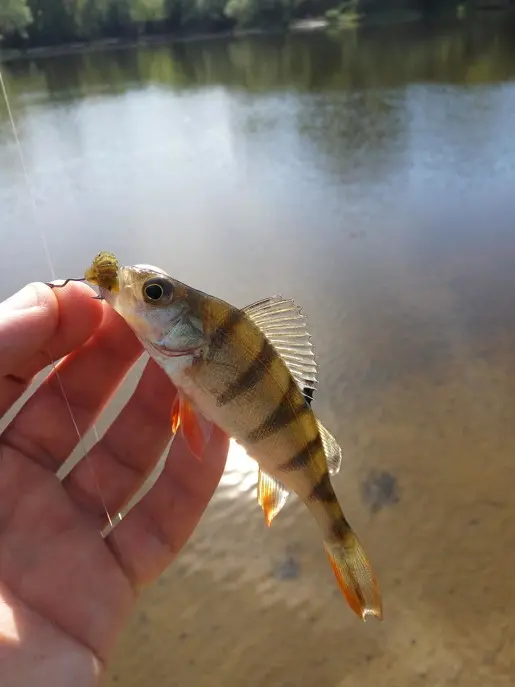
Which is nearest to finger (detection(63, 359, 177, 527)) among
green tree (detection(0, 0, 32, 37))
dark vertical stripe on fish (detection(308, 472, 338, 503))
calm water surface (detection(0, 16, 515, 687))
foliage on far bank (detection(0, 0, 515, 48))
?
dark vertical stripe on fish (detection(308, 472, 338, 503))

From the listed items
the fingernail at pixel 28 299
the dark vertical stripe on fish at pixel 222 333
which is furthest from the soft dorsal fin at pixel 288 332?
the fingernail at pixel 28 299

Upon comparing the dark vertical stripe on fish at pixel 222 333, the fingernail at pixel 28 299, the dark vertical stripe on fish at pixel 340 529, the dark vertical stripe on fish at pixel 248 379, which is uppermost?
the fingernail at pixel 28 299

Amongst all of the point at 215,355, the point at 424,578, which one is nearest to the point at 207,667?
the point at 424,578

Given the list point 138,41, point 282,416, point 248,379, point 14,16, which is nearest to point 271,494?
point 282,416

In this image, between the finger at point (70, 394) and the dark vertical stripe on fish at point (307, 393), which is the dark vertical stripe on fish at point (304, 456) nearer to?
the dark vertical stripe on fish at point (307, 393)

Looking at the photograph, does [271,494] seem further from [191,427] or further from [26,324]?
[26,324]
